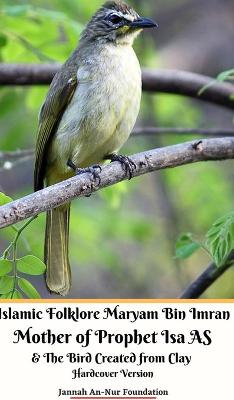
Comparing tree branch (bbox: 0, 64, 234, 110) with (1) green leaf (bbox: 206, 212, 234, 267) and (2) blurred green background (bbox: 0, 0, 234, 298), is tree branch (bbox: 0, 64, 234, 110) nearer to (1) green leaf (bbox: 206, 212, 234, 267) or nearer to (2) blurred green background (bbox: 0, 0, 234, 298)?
(2) blurred green background (bbox: 0, 0, 234, 298)

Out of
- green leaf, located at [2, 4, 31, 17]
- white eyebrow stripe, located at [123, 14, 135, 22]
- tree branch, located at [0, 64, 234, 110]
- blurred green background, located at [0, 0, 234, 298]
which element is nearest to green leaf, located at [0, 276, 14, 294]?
blurred green background, located at [0, 0, 234, 298]

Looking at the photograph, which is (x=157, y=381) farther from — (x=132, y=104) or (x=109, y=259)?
(x=109, y=259)

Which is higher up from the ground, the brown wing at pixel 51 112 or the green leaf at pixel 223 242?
the brown wing at pixel 51 112

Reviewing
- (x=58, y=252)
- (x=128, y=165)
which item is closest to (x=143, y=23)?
(x=128, y=165)

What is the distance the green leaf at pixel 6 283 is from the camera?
11.5ft

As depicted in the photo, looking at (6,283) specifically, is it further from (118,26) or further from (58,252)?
(118,26)

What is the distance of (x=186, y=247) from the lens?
13.1 feet

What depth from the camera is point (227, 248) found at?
11.9ft

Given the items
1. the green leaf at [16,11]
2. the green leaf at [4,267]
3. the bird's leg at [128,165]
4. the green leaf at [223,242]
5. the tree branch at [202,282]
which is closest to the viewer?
the green leaf at [4,267]

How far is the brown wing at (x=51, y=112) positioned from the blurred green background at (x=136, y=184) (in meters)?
0.24

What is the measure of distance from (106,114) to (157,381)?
1.59 metres

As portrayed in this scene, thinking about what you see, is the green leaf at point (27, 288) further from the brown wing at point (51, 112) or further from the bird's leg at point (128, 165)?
the brown wing at point (51, 112)

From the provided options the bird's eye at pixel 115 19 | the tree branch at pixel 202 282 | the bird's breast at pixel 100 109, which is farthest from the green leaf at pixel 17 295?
the bird's eye at pixel 115 19

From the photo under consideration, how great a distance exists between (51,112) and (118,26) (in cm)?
67
